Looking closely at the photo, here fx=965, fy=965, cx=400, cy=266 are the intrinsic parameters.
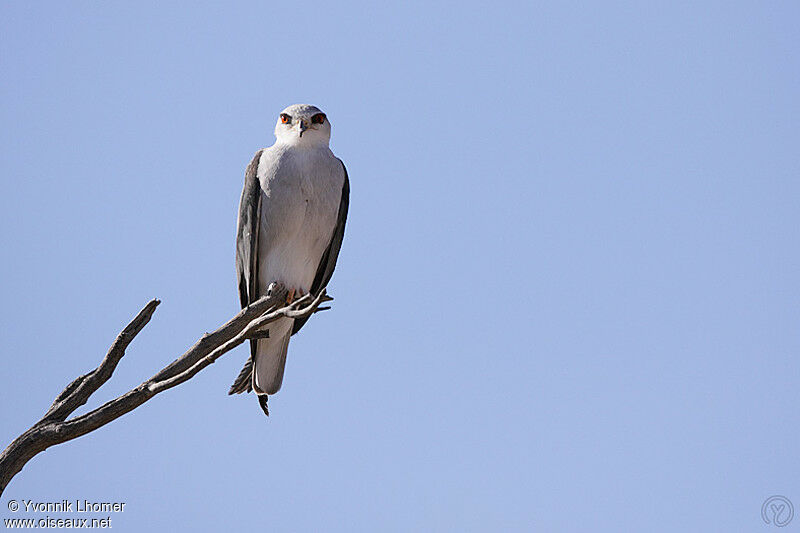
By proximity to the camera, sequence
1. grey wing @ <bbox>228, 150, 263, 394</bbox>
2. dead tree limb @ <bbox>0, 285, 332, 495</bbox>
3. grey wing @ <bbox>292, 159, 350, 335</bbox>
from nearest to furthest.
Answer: dead tree limb @ <bbox>0, 285, 332, 495</bbox> < grey wing @ <bbox>228, 150, 263, 394</bbox> < grey wing @ <bbox>292, 159, 350, 335</bbox>

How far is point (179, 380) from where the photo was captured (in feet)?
18.0

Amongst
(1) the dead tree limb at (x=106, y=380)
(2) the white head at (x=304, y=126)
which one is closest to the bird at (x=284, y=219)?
(2) the white head at (x=304, y=126)

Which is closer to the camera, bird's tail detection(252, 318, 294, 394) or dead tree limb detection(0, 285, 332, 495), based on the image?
dead tree limb detection(0, 285, 332, 495)

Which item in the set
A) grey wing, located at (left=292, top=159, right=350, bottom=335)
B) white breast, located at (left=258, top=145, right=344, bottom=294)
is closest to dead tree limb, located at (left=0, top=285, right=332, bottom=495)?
white breast, located at (left=258, top=145, right=344, bottom=294)

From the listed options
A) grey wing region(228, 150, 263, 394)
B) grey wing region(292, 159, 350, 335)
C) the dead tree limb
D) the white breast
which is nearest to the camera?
the dead tree limb

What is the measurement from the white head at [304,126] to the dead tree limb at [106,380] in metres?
1.97

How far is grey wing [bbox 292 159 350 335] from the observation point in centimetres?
805

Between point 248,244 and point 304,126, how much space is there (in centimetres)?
104

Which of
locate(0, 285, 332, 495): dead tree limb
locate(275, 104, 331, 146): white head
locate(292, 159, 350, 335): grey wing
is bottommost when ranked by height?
locate(0, 285, 332, 495): dead tree limb

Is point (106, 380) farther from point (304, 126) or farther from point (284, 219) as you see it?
point (304, 126)

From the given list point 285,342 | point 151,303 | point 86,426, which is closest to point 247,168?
point 285,342

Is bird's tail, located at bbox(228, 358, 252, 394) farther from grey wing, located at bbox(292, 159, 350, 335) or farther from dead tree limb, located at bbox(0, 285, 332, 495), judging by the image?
dead tree limb, located at bbox(0, 285, 332, 495)

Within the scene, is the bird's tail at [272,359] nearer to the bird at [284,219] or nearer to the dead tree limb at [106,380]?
the bird at [284,219]

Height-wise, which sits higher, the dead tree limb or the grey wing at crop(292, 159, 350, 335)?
the grey wing at crop(292, 159, 350, 335)
